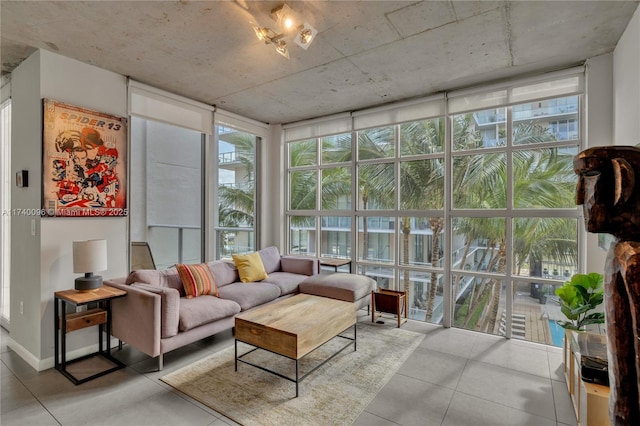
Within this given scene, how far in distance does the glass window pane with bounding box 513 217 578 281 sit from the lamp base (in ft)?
13.6

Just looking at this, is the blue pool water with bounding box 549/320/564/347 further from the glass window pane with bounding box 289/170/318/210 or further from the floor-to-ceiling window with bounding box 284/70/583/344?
the glass window pane with bounding box 289/170/318/210

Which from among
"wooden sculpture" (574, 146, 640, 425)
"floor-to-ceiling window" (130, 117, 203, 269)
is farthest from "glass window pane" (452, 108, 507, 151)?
"floor-to-ceiling window" (130, 117, 203, 269)

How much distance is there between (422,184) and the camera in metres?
4.00

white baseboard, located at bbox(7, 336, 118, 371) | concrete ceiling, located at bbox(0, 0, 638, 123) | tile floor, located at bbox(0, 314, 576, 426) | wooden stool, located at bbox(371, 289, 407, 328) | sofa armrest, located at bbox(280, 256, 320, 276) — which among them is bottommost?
tile floor, located at bbox(0, 314, 576, 426)

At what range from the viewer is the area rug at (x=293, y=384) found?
2.07 m

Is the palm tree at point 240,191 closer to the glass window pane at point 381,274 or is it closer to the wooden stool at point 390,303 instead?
the glass window pane at point 381,274

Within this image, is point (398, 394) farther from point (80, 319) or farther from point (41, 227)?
point (41, 227)

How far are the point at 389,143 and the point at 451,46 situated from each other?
5.44 ft

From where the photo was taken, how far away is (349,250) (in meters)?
4.58

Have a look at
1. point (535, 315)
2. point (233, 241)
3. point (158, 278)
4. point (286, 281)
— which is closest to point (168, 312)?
point (158, 278)

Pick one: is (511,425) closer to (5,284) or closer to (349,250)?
(349,250)

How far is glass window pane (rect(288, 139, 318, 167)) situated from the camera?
4.92 meters

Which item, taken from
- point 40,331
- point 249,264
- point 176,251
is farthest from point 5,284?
point 249,264

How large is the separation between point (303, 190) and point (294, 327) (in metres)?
2.91
